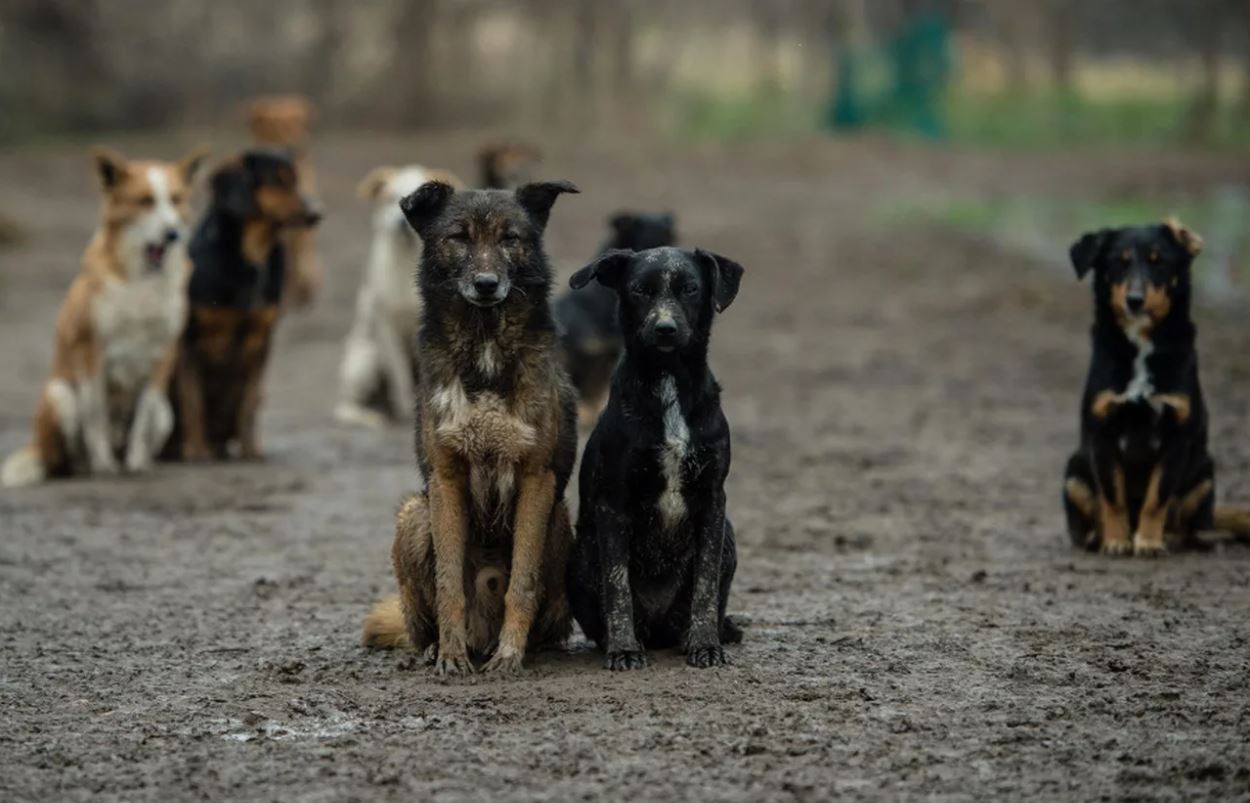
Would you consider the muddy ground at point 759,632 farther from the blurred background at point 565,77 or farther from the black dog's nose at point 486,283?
the blurred background at point 565,77

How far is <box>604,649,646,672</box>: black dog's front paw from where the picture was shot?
629cm

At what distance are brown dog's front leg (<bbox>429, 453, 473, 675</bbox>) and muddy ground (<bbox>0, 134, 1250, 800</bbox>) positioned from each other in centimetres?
19

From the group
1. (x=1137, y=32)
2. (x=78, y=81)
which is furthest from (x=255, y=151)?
(x=1137, y=32)

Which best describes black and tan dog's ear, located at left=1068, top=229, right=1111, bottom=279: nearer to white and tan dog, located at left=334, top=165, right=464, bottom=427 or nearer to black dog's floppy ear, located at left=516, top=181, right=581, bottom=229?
black dog's floppy ear, located at left=516, top=181, right=581, bottom=229

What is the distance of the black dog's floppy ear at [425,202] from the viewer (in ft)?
21.2

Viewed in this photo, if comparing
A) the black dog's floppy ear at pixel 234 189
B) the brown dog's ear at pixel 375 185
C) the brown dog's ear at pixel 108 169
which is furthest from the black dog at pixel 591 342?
the brown dog's ear at pixel 108 169

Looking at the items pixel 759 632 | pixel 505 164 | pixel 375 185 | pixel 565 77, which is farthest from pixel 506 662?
pixel 565 77

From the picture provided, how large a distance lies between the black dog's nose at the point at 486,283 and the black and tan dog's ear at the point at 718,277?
0.70 m

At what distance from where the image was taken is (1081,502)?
28.1ft

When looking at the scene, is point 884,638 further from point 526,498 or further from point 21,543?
point 21,543

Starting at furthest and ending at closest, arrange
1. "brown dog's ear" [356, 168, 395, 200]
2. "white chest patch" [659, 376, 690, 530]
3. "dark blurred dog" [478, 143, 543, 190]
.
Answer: "dark blurred dog" [478, 143, 543, 190]
"brown dog's ear" [356, 168, 395, 200]
"white chest patch" [659, 376, 690, 530]

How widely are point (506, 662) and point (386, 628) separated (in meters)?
0.71

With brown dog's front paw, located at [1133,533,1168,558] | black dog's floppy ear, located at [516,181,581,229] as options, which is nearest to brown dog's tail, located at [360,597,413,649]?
black dog's floppy ear, located at [516,181,581,229]

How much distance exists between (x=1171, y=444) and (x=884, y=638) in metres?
2.07
